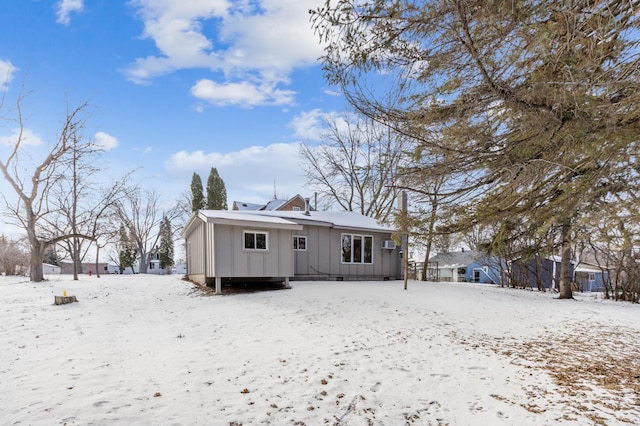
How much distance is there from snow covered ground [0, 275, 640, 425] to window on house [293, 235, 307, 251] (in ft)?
18.6

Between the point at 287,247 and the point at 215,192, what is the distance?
80.9 ft

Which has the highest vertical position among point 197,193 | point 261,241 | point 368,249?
point 197,193

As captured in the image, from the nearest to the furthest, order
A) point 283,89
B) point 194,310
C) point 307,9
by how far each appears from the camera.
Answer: point 307,9
point 194,310
point 283,89

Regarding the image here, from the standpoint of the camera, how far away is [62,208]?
1988cm

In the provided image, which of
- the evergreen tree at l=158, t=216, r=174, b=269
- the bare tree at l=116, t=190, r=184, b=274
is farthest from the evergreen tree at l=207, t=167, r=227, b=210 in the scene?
the evergreen tree at l=158, t=216, r=174, b=269

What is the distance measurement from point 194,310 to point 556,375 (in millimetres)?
7303

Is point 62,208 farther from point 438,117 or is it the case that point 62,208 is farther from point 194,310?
point 438,117

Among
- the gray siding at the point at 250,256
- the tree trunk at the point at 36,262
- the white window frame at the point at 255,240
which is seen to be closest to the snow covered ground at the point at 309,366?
the gray siding at the point at 250,256

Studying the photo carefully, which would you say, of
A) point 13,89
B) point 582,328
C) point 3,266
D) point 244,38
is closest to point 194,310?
point 244,38

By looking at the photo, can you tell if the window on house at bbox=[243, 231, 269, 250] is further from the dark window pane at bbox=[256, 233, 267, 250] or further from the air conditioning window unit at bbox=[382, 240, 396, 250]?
the air conditioning window unit at bbox=[382, 240, 396, 250]

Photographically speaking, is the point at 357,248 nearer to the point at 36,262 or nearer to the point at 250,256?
the point at 250,256

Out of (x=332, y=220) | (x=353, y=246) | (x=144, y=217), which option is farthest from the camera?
(x=144, y=217)

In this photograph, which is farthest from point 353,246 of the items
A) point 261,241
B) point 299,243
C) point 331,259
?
point 261,241

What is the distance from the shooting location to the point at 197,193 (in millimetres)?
33656
